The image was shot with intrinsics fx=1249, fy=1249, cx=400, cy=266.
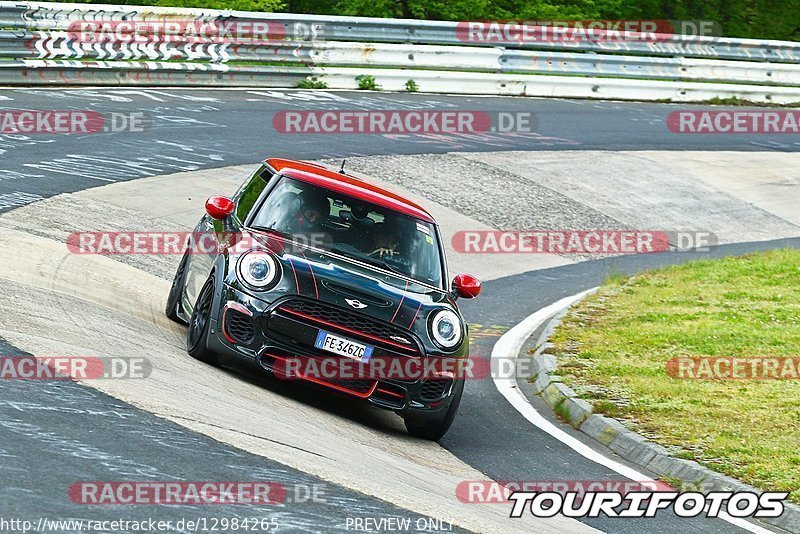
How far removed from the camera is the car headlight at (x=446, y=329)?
8734 mm

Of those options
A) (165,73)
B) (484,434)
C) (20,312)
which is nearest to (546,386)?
(484,434)

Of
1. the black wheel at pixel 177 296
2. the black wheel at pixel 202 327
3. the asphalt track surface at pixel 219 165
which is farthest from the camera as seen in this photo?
the black wheel at pixel 177 296

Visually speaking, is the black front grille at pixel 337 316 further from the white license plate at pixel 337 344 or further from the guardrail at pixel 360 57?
the guardrail at pixel 360 57

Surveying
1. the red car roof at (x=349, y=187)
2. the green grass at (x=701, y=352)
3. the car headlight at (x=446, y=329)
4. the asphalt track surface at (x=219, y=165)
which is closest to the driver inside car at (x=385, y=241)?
the red car roof at (x=349, y=187)

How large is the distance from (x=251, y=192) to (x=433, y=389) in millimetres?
2492

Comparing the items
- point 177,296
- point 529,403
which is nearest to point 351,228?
point 177,296

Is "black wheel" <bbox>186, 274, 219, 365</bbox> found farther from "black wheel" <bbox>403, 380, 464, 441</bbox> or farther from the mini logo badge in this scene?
"black wheel" <bbox>403, 380, 464, 441</bbox>

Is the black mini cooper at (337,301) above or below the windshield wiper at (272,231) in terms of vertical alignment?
below

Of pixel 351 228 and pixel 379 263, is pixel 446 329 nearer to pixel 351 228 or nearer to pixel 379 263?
pixel 379 263

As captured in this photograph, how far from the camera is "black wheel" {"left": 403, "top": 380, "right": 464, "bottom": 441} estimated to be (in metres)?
8.78

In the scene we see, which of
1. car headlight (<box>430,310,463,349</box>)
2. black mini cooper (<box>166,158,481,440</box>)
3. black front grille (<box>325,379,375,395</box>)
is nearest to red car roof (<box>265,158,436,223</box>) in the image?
black mini cooper (<box>166,158,481,440</box>)

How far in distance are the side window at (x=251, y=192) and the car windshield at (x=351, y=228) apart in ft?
0.60

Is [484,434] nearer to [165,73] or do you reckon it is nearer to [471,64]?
[165,73]

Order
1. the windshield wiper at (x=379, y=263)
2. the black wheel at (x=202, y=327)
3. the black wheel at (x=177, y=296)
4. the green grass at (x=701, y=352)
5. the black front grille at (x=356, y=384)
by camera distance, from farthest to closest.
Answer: the black wheel at (x=177, y=296)
the windshield wiper at (x=379, y=263)
the green grass at (x=701, y=352)
the black wheel at (x=202, y=327)
the black front grille at (x=356, y=384)
